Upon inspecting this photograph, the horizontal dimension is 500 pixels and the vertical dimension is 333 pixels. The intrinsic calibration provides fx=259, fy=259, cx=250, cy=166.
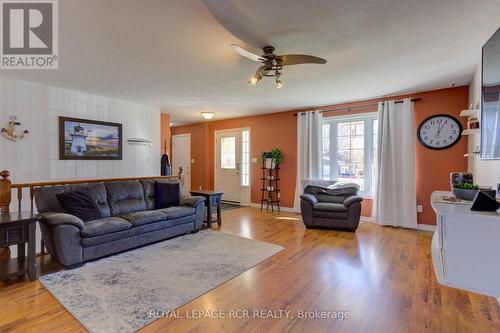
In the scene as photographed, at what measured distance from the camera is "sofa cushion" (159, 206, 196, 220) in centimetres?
388

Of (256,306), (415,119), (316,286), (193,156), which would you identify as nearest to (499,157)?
(316,286)

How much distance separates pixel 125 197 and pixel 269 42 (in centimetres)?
310

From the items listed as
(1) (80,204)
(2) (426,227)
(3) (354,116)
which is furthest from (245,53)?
(2) (426,227)

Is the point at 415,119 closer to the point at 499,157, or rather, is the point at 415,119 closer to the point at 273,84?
the point at 273,84

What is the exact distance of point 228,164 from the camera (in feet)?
24.3

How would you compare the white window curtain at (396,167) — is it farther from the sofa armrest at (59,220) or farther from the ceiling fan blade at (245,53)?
the sofa armrest at (59,220)

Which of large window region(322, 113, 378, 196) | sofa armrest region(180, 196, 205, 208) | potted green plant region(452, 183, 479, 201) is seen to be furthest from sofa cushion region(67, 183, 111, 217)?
large window region(322, 113, 378, 196)

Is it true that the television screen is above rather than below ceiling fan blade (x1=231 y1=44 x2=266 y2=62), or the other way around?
below

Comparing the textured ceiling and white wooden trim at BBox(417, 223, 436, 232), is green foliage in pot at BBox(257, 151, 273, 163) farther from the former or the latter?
white wooden trim at BBox(417, 223, 436, 232)

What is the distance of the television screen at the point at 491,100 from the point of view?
1.66m

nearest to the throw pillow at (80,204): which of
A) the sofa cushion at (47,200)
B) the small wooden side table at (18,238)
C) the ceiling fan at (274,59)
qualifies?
the sofa cushion at (47,200)

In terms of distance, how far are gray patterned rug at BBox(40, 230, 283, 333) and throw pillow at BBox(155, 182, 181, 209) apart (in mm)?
713

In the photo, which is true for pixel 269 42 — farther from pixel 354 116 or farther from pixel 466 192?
pixel 354 116
